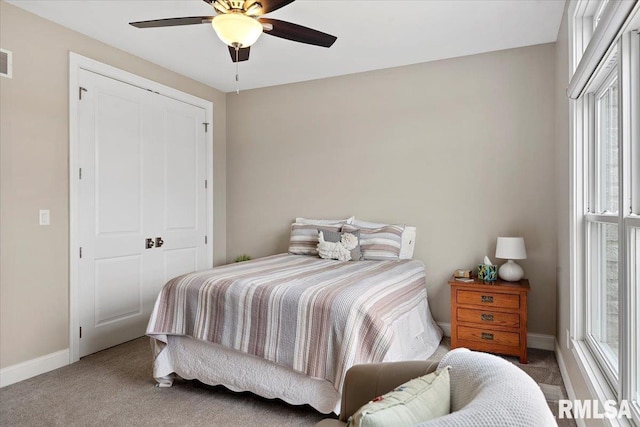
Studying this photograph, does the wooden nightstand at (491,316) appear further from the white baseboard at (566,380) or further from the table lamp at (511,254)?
the white baseboard at (566,380)

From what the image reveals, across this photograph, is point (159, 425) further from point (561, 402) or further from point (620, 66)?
point (620, 66)

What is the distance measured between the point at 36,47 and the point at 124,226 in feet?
5.03

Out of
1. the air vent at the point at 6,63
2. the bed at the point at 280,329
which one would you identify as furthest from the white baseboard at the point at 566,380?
the air vent at the point at 6,63

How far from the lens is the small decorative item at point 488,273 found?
3359mm

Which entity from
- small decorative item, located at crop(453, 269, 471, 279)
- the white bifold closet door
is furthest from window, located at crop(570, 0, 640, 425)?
the white bifold closet door

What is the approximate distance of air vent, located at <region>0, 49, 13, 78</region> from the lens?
2.79m

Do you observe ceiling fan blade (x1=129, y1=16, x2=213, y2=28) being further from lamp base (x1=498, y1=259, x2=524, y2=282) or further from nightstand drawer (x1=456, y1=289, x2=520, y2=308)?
lamp base (x1=498, y1=259, x2=524, y2=282)

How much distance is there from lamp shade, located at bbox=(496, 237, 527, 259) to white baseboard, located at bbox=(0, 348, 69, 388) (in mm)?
3532

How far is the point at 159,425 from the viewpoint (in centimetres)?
225

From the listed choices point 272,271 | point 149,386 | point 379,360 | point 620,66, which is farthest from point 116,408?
point 620,66

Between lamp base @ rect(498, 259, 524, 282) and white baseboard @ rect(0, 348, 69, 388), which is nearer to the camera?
white baseboard @ rect(0, 348, 69, 388)

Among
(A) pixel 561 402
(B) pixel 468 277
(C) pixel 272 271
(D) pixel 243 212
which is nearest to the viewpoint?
(A) pixel 561 402

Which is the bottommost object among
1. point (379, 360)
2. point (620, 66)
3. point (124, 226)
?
point (379, 360)

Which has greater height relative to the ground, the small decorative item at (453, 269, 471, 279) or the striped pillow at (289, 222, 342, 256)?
the striped pillow at (289, 222, 342, 256)
